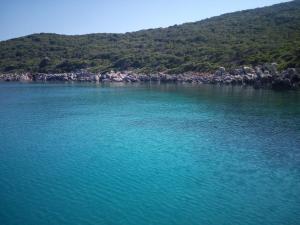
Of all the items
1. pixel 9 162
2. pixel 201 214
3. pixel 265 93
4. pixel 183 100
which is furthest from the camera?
pixel 265 93

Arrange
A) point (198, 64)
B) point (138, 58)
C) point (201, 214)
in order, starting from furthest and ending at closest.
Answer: point (138, 58) → point (198, 64) → point (201, 214)

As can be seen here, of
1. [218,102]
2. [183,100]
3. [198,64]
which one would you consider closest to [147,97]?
[183,100]

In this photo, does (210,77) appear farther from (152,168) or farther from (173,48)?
(152,168)

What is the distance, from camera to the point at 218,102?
57.3 meters

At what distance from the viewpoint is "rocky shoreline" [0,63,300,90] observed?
72.4 m

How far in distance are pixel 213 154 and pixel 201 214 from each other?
34.5 ft

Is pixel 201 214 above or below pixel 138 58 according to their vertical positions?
below

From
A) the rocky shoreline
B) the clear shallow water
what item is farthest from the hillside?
the clear shallow water

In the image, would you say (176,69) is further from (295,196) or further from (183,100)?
(295,196)

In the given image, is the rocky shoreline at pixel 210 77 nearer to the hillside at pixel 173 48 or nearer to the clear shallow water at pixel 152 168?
the hillside at pixel 173 48

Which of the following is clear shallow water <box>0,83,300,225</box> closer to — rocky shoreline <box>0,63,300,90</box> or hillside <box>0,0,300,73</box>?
rocky shoreline <box>0,63,300,90</box>

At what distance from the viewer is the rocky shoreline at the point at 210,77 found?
72.4 meters

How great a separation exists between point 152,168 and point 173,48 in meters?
111

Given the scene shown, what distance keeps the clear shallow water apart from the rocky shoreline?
1106 inches
